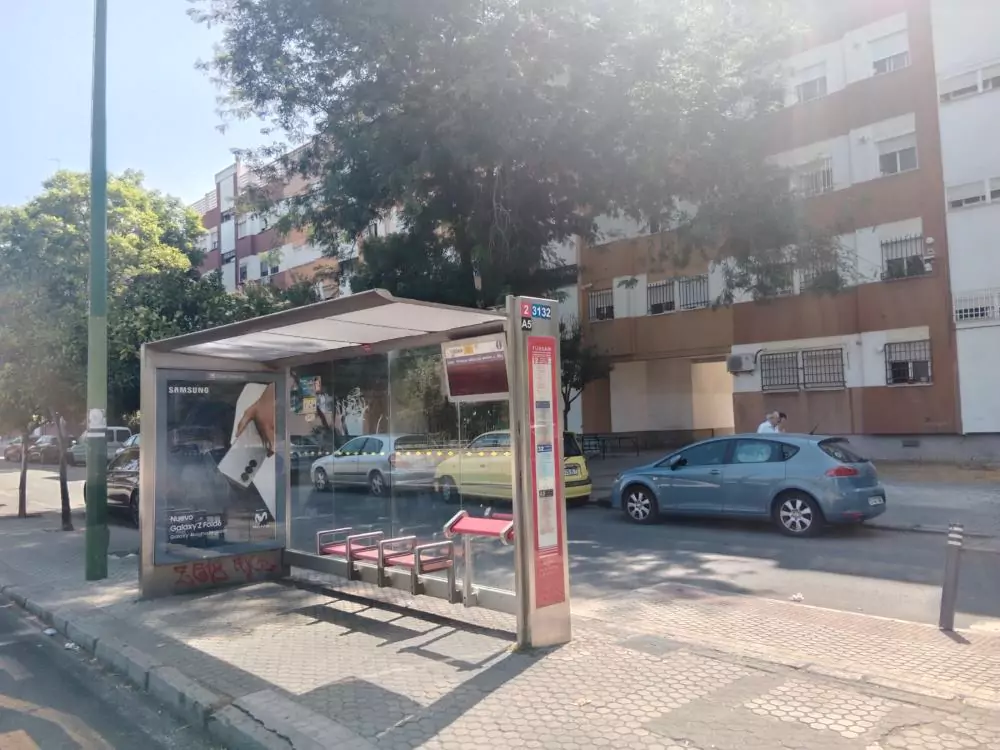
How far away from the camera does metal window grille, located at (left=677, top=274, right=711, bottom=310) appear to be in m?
24.1

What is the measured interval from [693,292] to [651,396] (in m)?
4.29

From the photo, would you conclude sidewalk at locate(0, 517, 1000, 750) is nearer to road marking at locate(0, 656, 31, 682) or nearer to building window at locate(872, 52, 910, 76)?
road marking at locate(0, 656, 31, 682)

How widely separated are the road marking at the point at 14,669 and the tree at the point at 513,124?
10.7 meters

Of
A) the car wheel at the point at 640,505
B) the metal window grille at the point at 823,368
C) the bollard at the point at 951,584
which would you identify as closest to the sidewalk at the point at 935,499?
the metal window grille at the point at 823,368

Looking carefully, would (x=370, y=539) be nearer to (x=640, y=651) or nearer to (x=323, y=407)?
(x=323, y=407)

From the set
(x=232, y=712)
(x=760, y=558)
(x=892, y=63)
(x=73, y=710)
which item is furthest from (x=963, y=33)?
(x=73, y=710)

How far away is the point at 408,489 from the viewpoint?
8.23 meters

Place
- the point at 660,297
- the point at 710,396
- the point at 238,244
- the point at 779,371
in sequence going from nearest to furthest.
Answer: the point at 779,371
the point at 660,297
the point at 710,396
the point at 238,244

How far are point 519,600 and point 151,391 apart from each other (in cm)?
481

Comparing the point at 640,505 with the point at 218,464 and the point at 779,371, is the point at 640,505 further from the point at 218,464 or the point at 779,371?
the point at 779,371

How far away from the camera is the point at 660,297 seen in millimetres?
25391

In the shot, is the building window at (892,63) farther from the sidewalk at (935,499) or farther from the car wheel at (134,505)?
the car wheel at (134,505)

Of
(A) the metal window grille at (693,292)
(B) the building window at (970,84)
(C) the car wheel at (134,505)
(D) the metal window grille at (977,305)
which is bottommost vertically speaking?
(C) the car wheel at (134,505)

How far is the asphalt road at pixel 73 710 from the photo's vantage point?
16.1 feet
